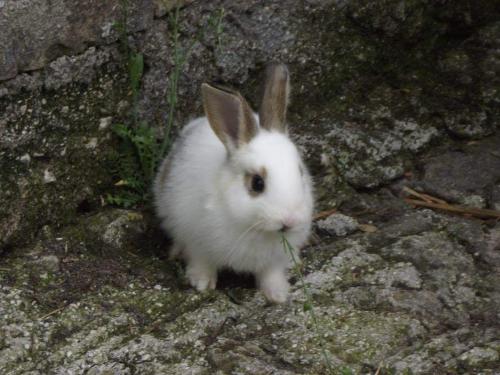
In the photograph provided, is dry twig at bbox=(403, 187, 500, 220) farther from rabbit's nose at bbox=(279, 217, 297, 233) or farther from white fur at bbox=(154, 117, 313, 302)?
rabbit's nose at bbox=(279, 217, 297, 233)

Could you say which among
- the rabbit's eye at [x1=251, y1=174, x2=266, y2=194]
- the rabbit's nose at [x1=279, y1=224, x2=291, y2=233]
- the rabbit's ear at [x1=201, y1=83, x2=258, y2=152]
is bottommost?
the rabbit's nose at [x1=279, y1=224, x2=291, y2=233]

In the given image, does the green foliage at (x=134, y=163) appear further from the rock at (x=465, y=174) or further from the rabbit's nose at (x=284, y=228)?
the rock at (x=465, y=174)

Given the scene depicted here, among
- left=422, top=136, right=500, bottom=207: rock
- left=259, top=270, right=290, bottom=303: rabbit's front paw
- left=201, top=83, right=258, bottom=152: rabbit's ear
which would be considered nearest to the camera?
left=201, top=83, right=258, bottom=152: rabbit's ear

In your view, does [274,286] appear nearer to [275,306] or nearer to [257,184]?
[275,306]

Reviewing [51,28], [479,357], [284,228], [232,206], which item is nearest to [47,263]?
[232,206]

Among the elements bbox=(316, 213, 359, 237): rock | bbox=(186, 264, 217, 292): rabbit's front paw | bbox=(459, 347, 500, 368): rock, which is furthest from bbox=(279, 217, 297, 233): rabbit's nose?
bbox=(316, 213, 359, 237): rock
